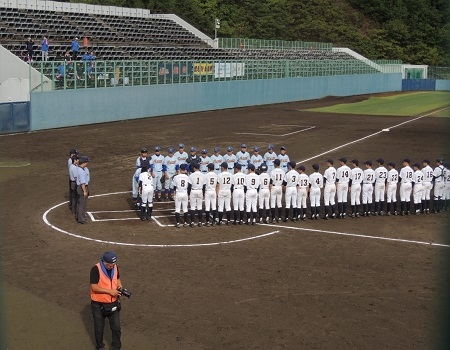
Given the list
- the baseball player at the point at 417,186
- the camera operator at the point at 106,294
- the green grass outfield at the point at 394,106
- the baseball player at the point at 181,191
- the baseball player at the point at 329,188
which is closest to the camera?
the camera operator at the point at 106,294

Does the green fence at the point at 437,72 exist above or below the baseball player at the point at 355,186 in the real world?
above

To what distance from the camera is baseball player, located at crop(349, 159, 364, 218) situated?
20188 millimetres

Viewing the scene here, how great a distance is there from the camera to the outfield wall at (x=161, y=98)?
38.9 m

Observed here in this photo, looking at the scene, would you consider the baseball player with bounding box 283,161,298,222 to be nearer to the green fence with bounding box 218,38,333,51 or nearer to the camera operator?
the camera operator

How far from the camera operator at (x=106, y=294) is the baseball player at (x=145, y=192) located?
8.24m

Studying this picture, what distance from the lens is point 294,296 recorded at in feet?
44.2

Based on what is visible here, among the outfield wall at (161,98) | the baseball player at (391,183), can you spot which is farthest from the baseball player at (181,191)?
the outfield wall at (161,98)

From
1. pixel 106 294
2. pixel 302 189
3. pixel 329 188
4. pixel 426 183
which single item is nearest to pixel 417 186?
pixel 426 183

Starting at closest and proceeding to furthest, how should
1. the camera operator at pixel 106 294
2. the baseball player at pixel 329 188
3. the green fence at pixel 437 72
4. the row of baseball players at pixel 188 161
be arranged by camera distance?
the camera operator at pixel 106 294 < the baseball player at pixel 329 188 < the row of baseball players at pixel 188 161 < the green fence at pixel 437 72

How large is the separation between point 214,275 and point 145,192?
4.84m

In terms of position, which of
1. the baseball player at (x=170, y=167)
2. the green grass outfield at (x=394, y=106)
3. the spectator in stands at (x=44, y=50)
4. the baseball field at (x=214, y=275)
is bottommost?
the baseball field at (x=214, y=275)

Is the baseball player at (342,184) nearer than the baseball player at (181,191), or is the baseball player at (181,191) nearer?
the baseball player at (181,191)

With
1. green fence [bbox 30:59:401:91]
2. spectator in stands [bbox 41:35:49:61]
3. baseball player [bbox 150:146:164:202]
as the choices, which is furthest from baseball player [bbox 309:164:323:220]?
spectator in stands [bbox 41:35:49:61]

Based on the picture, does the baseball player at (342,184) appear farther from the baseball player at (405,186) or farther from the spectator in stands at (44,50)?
the spectator in stands at (44,50)
